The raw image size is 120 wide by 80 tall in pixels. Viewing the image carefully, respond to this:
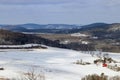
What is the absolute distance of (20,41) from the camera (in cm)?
11981

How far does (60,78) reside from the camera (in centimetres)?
2809

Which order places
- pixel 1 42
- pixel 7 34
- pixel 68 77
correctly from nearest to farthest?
pixel 68 77
pixel 1 42
pixel 7 34

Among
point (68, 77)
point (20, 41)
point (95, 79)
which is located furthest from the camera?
point (20, 41)

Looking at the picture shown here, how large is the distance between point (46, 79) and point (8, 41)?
312 ft

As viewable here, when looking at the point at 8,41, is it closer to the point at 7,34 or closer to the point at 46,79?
the point at 7,34

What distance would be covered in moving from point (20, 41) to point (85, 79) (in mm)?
94881

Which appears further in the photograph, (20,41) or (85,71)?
(20,41)

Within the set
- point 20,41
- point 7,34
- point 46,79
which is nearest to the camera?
point 46,79

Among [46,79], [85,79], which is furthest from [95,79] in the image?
[46,79]

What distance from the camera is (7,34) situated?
440 feet

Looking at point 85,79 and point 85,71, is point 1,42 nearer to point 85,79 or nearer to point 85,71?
point 85,71

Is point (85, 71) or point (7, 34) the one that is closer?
point (85, 71)

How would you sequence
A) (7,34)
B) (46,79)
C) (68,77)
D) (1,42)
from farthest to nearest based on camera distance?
1. (7,34)
2. (1,42)
3. (68,77)
4. (46,79)

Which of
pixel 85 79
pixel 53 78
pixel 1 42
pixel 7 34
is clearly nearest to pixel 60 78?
pixel 53 78
